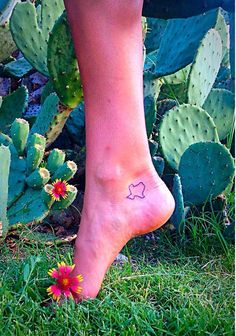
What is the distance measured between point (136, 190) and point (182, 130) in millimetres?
716

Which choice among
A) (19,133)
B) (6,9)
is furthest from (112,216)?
(6,9)

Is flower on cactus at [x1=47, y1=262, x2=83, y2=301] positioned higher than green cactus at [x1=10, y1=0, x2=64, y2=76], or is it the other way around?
green cactus at [x1=10, y1=0, x2=64, y2=76]

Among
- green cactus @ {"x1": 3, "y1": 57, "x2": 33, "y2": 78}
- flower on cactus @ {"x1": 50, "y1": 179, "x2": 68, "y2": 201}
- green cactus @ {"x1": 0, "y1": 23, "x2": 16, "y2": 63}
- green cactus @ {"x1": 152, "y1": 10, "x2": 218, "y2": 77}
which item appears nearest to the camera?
flower on cactus @ {"x1": 50, "y1": 179, "x2": 68, "y2": 201}

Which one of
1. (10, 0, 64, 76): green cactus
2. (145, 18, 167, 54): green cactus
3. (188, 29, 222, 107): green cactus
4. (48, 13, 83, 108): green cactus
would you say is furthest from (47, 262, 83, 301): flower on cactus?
(145, 18, 167, 54): green cactus

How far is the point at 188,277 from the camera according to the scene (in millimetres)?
1728

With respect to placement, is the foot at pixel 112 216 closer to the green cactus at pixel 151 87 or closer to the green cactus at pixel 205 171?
the green cactus at pixel 205 171

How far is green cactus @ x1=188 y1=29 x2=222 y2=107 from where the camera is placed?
6.85 feet

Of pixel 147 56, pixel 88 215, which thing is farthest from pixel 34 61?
pixel 88 215

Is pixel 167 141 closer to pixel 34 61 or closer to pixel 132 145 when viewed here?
pixel 34 61

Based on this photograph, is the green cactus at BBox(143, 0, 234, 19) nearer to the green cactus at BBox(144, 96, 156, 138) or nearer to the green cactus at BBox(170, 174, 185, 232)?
the green cactus at BBox(144, 96, 156, 138)

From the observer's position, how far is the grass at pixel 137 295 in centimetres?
139

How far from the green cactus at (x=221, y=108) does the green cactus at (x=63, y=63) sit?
0.54 meters

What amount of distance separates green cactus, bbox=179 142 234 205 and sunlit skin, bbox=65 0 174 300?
0.53 metres

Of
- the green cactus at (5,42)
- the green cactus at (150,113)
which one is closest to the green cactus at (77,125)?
the green cactus at (150,113)
